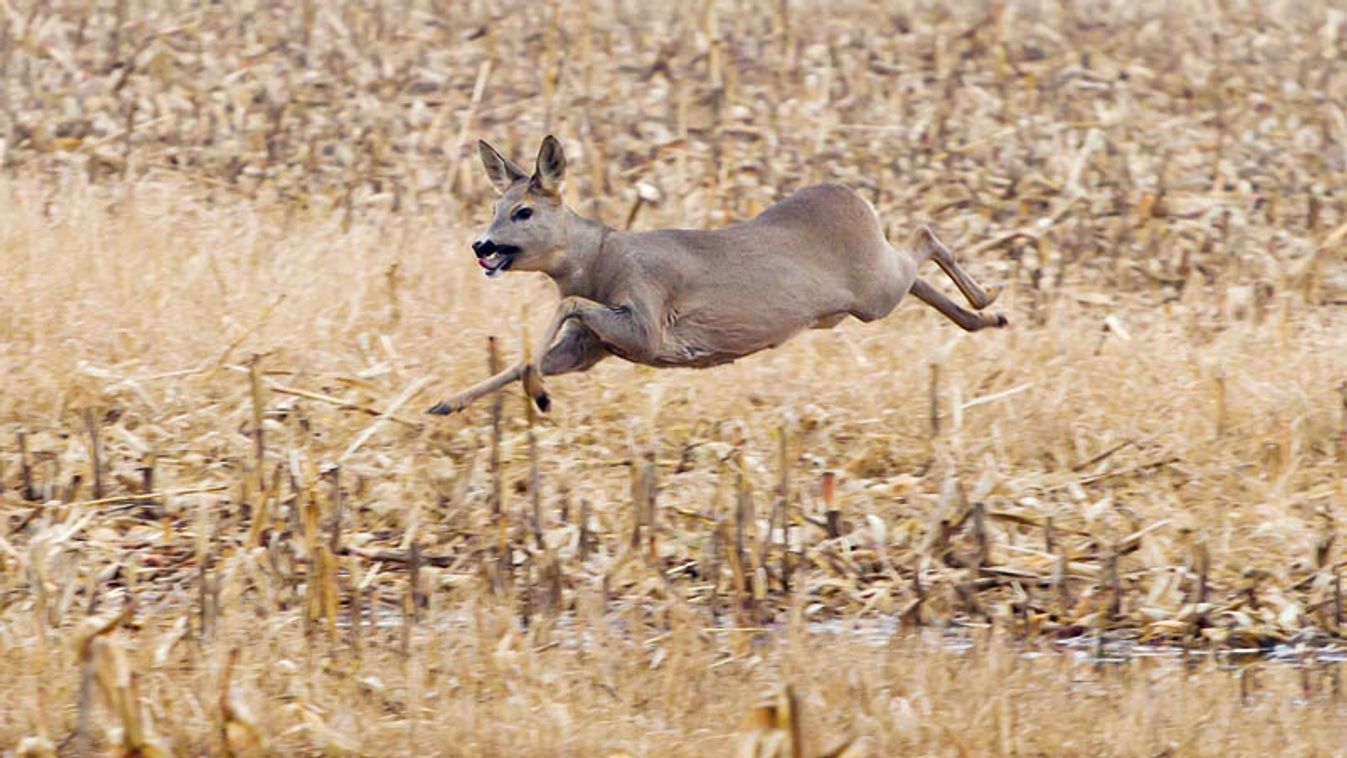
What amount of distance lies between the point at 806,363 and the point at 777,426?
63 cm

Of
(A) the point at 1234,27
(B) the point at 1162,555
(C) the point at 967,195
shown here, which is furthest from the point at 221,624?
(A) the point at 1234,27

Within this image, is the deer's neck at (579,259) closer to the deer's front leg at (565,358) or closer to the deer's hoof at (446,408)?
the deer's front leg at (565,358)

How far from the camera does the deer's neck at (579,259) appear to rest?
8664 mm

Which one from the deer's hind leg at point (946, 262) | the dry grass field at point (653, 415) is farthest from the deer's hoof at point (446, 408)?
the deer's hind leg at point (946, 262)

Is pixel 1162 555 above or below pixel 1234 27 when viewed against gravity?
below

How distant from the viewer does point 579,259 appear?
8688 millimetres

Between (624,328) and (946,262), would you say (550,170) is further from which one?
(946,262)

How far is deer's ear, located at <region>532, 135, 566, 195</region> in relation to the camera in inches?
337

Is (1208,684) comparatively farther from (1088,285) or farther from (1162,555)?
(1088,285)

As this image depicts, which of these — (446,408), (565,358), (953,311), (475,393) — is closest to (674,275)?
(565,358)

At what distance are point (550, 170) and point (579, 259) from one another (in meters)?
0.34

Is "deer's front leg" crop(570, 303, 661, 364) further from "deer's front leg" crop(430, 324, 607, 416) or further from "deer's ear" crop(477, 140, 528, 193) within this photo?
"deer's ear" crop(477, 140, 528, 193)

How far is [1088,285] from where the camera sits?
486 inches

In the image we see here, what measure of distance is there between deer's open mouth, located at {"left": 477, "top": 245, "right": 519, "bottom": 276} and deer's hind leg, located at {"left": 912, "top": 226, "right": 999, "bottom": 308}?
2.08 meters
